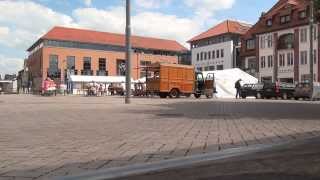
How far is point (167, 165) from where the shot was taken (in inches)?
301

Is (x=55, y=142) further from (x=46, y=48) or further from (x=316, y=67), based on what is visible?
(x=46, y=48)

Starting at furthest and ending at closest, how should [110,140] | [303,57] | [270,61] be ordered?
[270,61]
[303,57]
[110,140]

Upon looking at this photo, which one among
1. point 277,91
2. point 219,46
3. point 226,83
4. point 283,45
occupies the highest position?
point 219,46

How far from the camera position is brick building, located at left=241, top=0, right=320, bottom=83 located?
7800 cm

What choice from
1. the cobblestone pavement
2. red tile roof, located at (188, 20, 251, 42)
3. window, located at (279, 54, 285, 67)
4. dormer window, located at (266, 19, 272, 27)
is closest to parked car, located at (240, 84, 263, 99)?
window, located at (279, 54, 285, 67)

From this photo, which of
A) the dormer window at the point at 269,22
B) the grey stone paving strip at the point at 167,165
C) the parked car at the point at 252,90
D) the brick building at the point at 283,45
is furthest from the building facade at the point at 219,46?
the grey stone paving strip at the point at 167,165

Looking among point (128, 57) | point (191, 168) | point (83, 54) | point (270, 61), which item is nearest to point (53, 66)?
point (83, 54)

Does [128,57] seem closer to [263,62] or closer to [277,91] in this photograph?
[277,91]

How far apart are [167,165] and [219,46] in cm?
10608

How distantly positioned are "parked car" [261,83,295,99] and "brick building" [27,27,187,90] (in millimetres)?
71426

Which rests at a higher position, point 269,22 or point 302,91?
point 269,22

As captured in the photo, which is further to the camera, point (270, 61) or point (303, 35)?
point (270, 61)

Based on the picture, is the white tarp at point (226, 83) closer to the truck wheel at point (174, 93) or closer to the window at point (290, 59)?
the truck wheel at point (174, 93)

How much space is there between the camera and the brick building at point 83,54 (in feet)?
422
